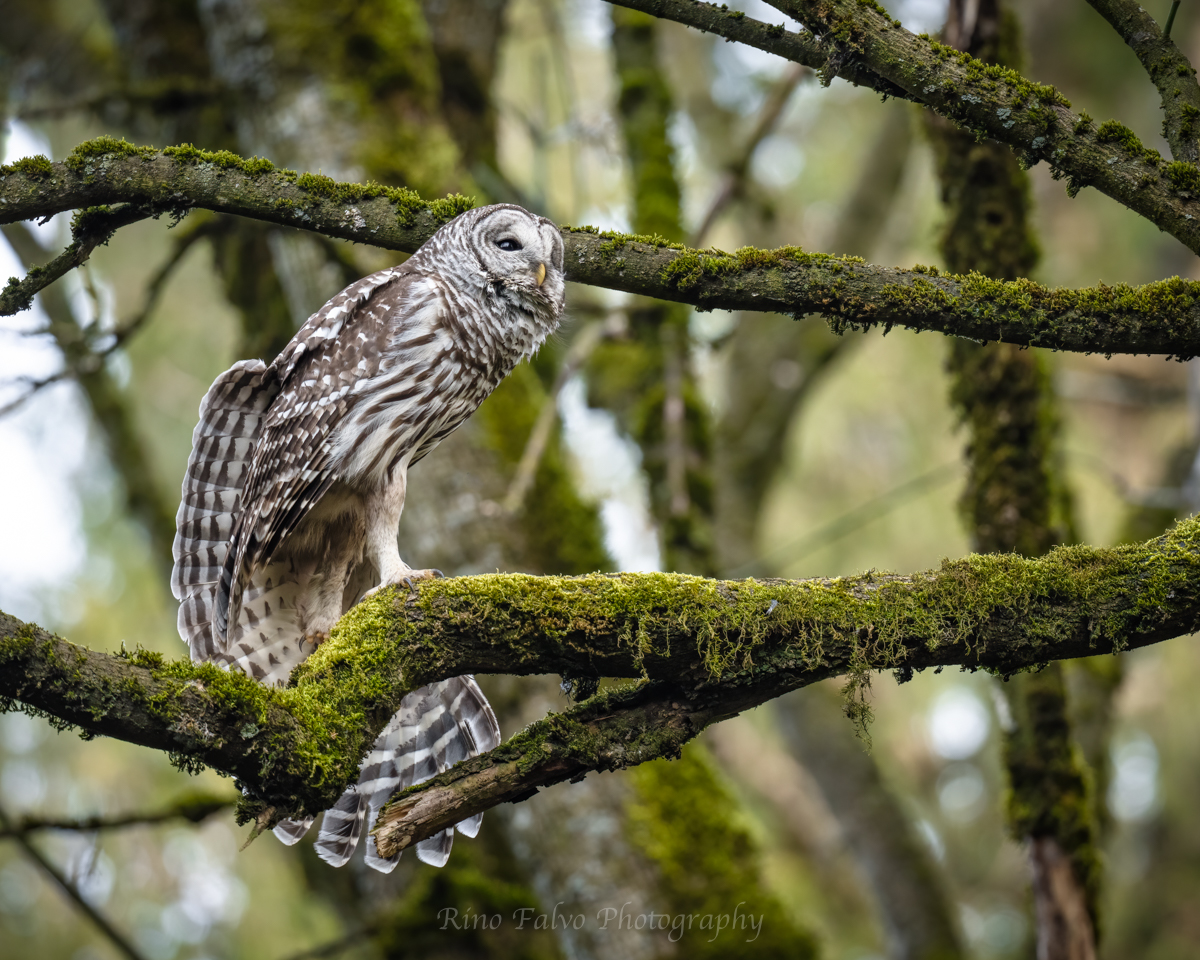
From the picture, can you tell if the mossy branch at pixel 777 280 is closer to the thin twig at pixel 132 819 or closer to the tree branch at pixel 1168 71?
the tree branch at pixel 1168 71

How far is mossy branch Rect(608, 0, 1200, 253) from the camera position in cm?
270

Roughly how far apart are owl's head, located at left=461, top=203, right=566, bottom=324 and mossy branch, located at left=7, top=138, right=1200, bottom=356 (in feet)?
3.26

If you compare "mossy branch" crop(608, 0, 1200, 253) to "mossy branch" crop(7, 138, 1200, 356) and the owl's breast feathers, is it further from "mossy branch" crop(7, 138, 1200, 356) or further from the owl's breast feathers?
the owl's breast feathers

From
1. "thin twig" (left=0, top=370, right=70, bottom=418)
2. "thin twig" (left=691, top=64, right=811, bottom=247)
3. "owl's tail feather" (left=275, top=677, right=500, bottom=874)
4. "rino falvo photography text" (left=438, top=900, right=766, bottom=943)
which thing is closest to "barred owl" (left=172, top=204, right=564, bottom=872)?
"owl's tail feather" (left=275, top=677, right=500, bottom=874)

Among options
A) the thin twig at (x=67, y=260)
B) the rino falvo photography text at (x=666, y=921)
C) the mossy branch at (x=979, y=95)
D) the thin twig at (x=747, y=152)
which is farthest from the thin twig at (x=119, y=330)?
the rino falvo photography text at (x=666, y=921)

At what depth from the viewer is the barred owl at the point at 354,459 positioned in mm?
3662

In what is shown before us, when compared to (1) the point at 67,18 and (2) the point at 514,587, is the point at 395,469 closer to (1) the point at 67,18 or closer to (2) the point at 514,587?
(2) the point at 514,587

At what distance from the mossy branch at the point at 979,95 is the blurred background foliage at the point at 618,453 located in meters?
2.24

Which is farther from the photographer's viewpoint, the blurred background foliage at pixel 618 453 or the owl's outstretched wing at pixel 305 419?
the blurred background foliage at pixel 618 453

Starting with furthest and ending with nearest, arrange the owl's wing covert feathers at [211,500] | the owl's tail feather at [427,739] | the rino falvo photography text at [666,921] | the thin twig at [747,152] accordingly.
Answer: the thin twig at [747,152], the rino falvo photography text at [666,921], the owl's wing covert feathers at [211,500], the owl's tail feather at [427,739]

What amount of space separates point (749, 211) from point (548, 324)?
5229 millimetres

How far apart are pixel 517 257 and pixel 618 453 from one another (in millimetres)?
6168

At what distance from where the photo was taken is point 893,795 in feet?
24.7

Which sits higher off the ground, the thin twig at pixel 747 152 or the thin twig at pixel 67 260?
the thin twig at pixel 747 152
